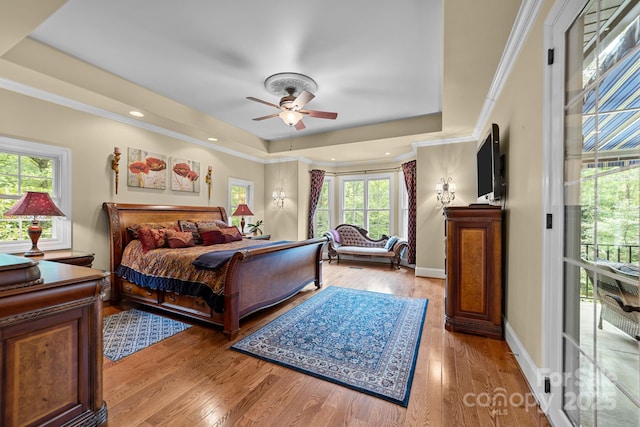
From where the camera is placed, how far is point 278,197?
6.64 metres

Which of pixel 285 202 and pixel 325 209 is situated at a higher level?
pixel 285 202

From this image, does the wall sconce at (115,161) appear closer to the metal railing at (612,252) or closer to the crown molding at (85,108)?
the crown molding at (85,108)

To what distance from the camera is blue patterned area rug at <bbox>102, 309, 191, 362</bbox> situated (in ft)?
7.78

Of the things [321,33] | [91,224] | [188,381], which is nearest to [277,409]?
[188,381]

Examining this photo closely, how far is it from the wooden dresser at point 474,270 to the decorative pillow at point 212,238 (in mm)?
3220

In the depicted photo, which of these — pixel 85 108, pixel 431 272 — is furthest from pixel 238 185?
pixel 431 272

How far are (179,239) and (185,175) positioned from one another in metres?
1.56

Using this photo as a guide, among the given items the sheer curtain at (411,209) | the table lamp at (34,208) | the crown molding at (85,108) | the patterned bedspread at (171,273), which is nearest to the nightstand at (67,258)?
the table lamp at (34,208)

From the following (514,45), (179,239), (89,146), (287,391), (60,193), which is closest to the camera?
(287,391)

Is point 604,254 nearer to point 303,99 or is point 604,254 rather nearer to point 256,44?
point 303,99

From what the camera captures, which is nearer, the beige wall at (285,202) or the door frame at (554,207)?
the door frame at (554,207)

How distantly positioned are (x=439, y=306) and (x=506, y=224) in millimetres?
1428

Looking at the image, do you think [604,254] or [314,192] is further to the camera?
[314,192]

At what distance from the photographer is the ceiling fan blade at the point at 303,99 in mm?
2907
